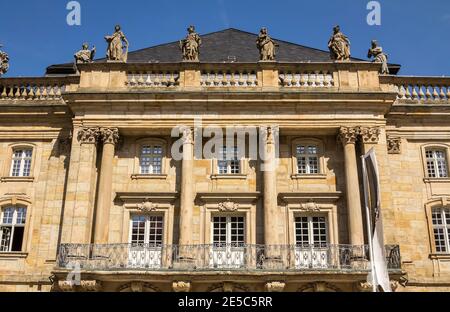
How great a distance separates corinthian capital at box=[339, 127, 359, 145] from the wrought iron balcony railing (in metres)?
3.76

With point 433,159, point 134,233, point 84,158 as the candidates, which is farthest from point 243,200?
point 433,159

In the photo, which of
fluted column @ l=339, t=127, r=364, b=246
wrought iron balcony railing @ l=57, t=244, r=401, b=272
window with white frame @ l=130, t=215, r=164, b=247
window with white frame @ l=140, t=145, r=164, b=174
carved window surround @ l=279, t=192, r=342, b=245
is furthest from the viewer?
window with white frame @ l=140, t=145, r=164, b=174

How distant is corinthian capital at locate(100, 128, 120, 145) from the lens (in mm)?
21312

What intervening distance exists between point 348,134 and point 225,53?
24.0ft

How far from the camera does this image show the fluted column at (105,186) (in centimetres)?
1997

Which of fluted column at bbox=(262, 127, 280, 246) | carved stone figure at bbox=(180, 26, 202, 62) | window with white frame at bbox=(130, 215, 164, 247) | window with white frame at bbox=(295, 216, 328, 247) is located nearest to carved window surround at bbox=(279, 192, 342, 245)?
window with white frame at bbox=(295, 216, 328, 247)

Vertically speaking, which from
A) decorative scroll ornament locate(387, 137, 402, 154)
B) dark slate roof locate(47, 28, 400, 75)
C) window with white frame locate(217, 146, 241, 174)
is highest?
dark slate roof locate(47, 28, 400, 75)

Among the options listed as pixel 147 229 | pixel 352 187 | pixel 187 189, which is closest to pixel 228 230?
pixel 187 189

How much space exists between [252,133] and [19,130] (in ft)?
28.4

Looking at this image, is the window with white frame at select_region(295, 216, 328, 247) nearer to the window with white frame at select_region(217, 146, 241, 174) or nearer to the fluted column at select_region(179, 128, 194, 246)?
the window with white frame at select_region(217, 146, 241, 174)

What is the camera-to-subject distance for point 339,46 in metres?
22.6

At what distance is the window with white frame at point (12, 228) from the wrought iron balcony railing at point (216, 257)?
262cm

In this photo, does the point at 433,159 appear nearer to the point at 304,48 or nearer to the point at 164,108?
the point at 304,48

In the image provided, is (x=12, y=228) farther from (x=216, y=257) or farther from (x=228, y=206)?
(x=228, y=206)
